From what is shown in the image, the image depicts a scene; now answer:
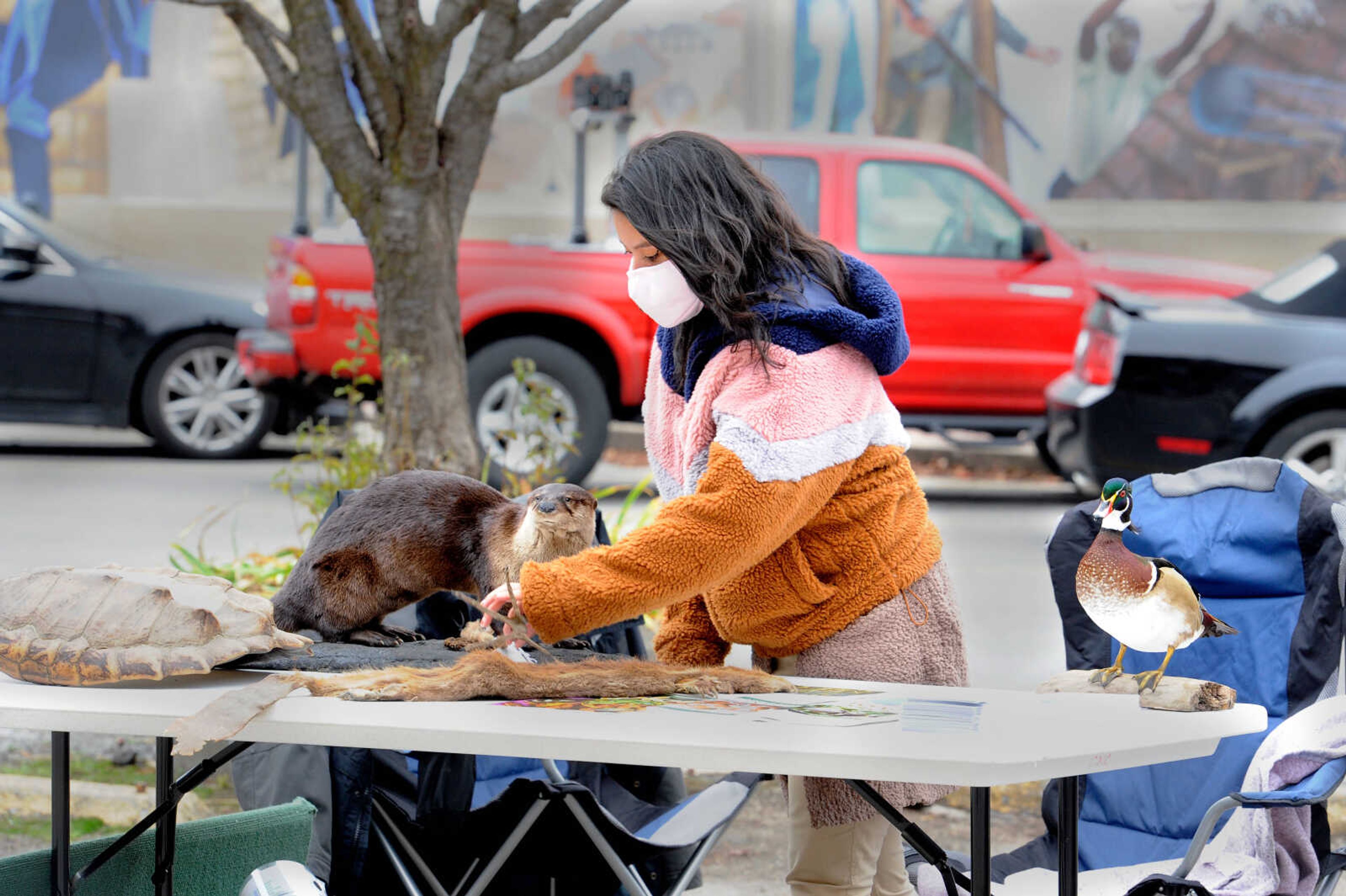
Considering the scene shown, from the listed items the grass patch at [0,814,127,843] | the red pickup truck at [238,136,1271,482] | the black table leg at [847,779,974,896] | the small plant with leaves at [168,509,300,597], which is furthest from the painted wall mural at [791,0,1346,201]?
the black table leg at [847,779,974,896]

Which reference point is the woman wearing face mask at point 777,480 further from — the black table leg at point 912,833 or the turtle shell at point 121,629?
the turtle shell at point 121,629

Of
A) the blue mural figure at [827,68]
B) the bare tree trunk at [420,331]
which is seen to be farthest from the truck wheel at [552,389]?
the blue mural figure at [827,68]

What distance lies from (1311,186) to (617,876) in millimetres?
13518

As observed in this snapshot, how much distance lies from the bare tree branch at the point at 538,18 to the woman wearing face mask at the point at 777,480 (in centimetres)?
239

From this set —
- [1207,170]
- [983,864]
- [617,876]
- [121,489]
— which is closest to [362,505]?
[617,876]

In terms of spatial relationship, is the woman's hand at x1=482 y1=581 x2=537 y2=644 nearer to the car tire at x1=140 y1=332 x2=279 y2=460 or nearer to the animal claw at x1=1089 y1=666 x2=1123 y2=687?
the animal claw at x1=1089 y1=666 x2=1123 y2=687

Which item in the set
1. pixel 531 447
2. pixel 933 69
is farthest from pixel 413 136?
pixel 933 69

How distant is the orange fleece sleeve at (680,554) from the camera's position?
80.2 inches

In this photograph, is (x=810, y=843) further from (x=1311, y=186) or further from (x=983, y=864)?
(x=1311, y=186)

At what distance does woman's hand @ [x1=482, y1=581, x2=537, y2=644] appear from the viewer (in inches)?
82.0

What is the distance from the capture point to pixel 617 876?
2332mm

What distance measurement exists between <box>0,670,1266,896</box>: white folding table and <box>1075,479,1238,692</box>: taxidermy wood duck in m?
0.11

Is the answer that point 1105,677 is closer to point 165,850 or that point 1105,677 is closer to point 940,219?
point 165,850

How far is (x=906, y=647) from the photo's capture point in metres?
2.29
